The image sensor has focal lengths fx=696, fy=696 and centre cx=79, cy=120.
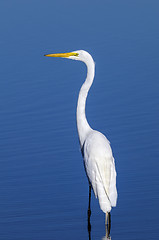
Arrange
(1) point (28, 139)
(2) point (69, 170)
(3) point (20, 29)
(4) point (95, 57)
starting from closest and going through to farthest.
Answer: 1. (2) point (69, 170)
2. (1) point (28, 139)
3. (4) point (95, 57)
4. (3) point (20, 29)

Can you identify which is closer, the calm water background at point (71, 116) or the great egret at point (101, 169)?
the great egret at point (101, 169)

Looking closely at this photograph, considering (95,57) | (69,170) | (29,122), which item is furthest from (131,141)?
(95,57)

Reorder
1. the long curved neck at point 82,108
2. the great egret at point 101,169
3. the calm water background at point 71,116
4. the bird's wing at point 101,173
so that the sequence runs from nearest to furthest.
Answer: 1. the great egret at point 101,169
2. the bird's wing at point 101,173
3. the calm water background at point 71,116
4. the long curved neck at point 82,108

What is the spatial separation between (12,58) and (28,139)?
4707 millimetres

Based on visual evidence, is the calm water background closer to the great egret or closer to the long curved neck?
the great egret

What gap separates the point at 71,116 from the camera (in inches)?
464

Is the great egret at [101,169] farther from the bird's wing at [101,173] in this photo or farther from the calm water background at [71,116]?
the calm water background at [71,116]

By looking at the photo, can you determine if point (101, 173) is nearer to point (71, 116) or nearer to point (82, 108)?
point (82, 108)

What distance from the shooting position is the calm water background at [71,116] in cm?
823

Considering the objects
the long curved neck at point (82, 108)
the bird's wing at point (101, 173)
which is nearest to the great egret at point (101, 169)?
the bird's wing at point (101, 173)

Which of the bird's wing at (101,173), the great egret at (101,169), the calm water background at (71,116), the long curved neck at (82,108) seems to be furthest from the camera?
the long curved neck at (82,108)

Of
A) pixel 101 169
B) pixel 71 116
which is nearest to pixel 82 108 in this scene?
pixel 101 169

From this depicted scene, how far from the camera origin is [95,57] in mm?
14797

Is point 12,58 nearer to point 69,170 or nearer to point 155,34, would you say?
point 155,34
